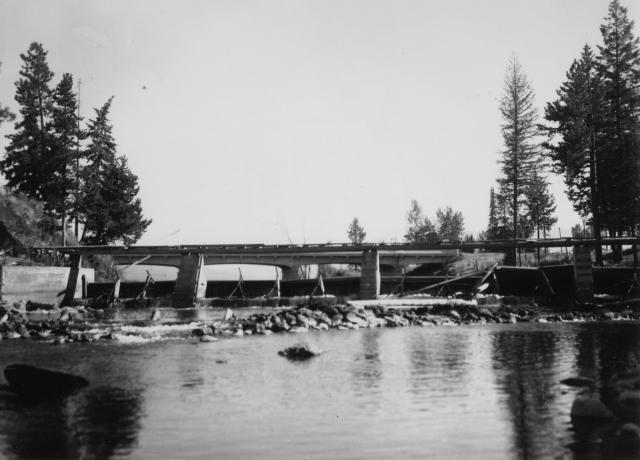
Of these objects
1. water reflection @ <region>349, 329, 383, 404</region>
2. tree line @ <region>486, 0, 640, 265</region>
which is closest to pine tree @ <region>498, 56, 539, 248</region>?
tree line @ <region>486, 0, 640, 265</region>

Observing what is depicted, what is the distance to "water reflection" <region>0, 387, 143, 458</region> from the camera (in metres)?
9.81

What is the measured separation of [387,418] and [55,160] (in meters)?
57.1

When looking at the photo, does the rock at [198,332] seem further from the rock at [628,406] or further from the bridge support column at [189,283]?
the rock at [628,406]

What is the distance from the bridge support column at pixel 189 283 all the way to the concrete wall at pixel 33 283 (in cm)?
1089

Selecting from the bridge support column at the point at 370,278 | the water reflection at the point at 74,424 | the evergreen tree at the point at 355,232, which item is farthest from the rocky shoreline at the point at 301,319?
the evergreen tree at the point at 355,232

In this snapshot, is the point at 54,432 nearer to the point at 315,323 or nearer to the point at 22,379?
the point at 22,379

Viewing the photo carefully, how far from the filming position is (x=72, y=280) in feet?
161

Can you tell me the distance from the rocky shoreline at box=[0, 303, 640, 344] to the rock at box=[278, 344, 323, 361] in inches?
249

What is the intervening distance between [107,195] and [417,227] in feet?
190

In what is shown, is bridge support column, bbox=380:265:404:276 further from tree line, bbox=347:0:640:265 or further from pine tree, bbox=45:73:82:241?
pine tree, bbox=45:73:82:241

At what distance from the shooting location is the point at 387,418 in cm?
1171

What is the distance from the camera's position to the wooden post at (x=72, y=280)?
48.2 meters

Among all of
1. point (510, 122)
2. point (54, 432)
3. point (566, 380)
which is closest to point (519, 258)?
point (510, 122)

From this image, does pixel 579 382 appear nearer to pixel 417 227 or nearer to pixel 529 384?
pixel 529 384
